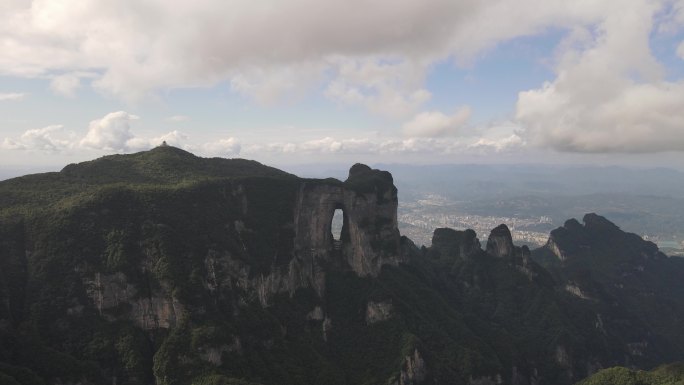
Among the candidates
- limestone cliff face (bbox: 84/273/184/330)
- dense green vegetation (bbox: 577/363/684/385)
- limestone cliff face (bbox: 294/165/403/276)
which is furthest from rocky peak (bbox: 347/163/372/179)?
dense green vegetation (bbox: 577/363/684/385)

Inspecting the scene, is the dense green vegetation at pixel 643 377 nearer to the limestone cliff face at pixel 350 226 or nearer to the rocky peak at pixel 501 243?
the limestone cliff face at pixel 350 226

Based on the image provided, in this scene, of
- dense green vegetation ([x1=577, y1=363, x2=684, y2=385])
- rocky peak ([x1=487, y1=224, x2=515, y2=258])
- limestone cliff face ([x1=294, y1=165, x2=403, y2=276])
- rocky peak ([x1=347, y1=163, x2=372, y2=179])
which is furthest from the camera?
rocky peak ([x1=487, y1=224, x2=515, y2=258])

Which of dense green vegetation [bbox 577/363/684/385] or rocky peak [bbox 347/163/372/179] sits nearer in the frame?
dense green vegetation [bbox 577/363/684/385]

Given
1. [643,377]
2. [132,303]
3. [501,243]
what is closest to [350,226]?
[132,303]

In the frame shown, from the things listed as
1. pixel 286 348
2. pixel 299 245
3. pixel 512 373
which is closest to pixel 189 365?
pixel 286 348

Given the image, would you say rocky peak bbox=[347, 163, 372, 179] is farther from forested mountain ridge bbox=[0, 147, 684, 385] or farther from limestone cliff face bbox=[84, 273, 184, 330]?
limestone cliff face bbox=[84, 273, 184, 330]
